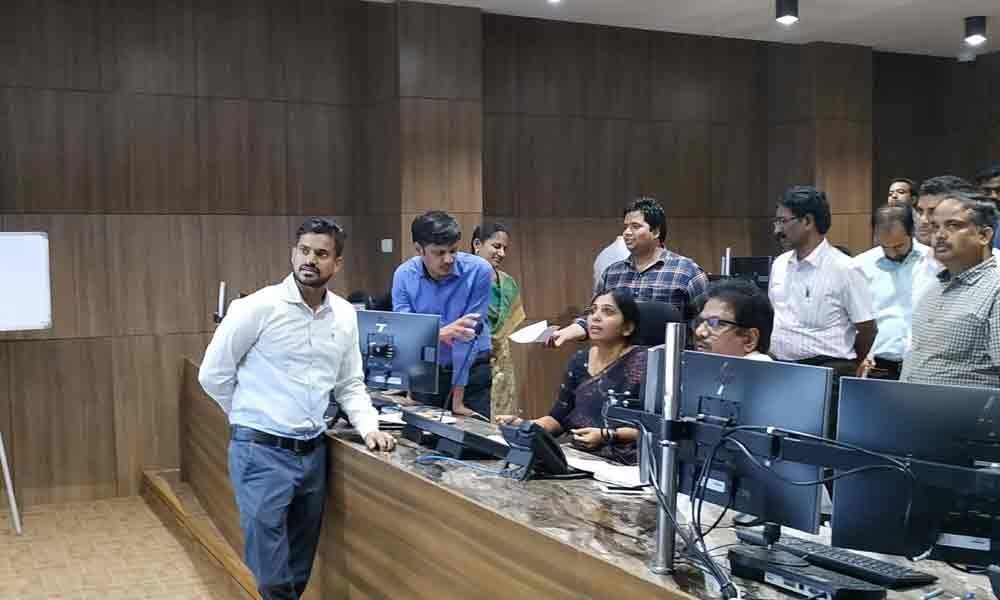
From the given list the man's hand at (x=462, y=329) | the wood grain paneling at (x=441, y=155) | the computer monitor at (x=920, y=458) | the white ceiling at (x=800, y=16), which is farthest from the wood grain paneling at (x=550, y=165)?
the computer monitor at (x=920, y=458)

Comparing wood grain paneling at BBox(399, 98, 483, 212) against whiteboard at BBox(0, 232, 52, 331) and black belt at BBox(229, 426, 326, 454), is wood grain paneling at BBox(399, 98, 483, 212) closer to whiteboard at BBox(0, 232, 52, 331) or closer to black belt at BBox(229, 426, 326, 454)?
whiteboard at BBox(0, 232, 52, 331)

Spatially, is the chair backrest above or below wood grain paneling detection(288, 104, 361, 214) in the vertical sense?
below

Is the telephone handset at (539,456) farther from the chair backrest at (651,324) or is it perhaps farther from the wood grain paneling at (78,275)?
the wood grain paneling at (78,275)

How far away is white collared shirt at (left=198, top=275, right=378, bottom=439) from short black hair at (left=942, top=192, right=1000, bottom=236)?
196cm

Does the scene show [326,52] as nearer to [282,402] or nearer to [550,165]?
[550,165]

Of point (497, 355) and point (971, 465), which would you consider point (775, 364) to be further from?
point (497, 355)

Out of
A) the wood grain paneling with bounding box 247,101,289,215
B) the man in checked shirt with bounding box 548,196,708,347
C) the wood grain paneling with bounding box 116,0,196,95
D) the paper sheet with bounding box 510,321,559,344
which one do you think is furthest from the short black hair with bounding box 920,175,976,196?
the wood grain paneling with bounding box 116,0,196,95

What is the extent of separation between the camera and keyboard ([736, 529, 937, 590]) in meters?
1.96

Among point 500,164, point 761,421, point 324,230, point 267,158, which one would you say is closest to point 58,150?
point 267,158

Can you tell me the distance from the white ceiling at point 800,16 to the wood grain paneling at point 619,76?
6.3 inches

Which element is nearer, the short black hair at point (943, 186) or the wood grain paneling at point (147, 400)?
the short black hair at point (943, 186)

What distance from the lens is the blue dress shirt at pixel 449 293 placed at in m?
4.46

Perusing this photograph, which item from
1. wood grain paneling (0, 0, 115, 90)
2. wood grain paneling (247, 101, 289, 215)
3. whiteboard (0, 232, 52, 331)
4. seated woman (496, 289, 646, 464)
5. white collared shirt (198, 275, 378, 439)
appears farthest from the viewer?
wood grain paneling (247, 101, 289, 215)

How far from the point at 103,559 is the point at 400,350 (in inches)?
93.7
